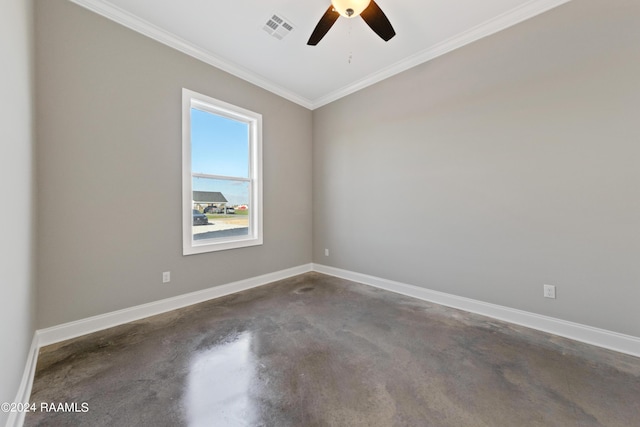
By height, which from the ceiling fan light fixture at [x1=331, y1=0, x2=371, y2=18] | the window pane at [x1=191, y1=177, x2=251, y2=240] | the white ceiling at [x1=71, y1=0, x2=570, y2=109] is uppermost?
the white ceiling at [x1=71, y1=0, x2=570, y2=109]

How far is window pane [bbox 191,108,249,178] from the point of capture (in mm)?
3059

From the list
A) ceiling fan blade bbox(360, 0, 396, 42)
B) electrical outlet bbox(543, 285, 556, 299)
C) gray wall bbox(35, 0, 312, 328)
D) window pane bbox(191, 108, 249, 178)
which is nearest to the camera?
ceiling fan blade bbox(360, 0, 396, 42)

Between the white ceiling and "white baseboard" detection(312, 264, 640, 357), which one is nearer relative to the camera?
"white baseboard" detection(312, 264, 640, 357)

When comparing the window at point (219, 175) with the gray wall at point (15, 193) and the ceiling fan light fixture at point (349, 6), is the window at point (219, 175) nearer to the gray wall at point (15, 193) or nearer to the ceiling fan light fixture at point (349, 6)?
the gray wall at point (15, 193)

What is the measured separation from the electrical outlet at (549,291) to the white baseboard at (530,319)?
213 millimetres

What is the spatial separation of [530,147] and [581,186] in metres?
0.54

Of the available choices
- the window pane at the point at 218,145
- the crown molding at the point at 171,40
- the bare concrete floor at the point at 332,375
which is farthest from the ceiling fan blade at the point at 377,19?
the bare concrete floor at the point at 332,375

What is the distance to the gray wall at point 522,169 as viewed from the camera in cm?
200

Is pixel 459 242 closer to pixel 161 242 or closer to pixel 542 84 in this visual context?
pixel 542 84

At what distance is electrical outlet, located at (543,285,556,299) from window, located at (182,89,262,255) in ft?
11.3

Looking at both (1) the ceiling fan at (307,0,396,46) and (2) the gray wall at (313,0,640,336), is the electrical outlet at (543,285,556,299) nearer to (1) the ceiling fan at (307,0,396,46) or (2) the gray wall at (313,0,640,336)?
(2) the gray wall at (313,0,640,336)

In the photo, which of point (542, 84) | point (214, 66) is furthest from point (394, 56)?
point (214, 66)

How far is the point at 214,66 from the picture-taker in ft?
10.2

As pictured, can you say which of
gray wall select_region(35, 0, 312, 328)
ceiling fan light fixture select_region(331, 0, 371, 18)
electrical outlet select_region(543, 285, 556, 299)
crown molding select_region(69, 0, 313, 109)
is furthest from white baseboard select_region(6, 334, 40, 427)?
electrical outlet select_region(543, 285, 556, 299)
